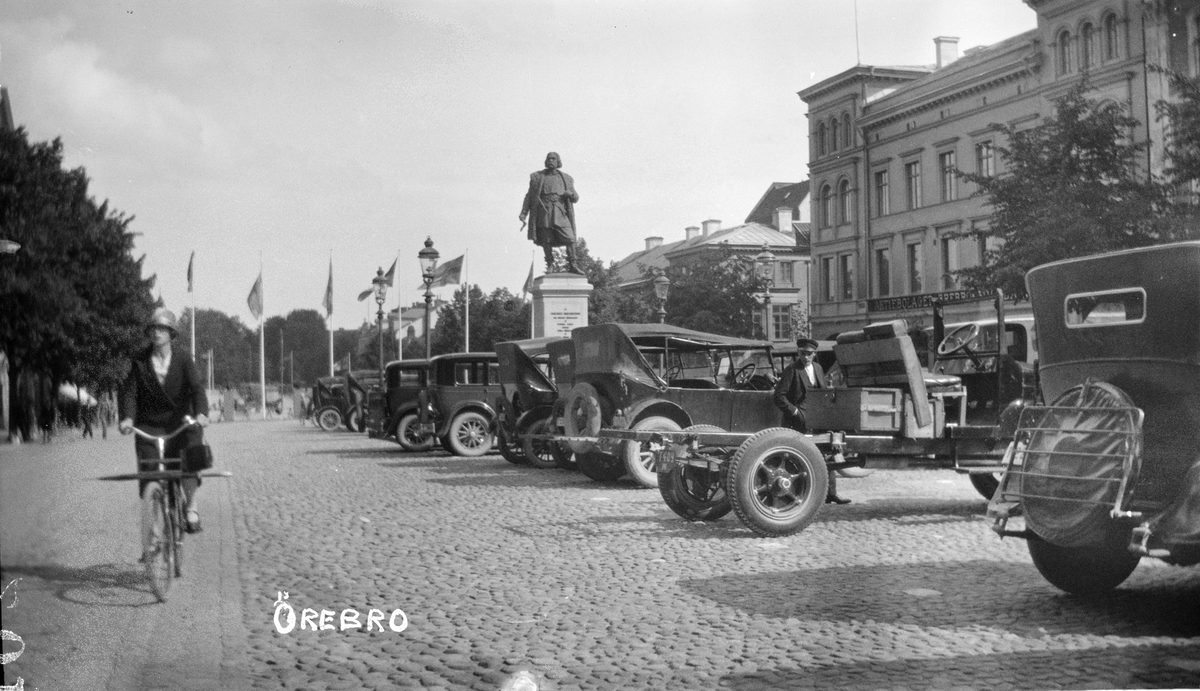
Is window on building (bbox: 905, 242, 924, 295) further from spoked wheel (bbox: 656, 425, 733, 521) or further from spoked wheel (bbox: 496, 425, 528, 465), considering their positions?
spoked wheel (bbox: 496, 425, 528, 465)

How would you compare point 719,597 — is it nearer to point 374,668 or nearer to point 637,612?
point 637,612

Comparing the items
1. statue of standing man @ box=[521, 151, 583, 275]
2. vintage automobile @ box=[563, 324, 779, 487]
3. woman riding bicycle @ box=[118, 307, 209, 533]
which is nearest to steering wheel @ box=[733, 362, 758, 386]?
vintage automobile @ box=[563, 324, 779, 487]

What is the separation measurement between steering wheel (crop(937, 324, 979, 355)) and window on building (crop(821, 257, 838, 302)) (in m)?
1.10

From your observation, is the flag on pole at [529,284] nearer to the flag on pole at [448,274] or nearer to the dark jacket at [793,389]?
the flag on pole at [448,274]

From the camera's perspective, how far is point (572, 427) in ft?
36.9

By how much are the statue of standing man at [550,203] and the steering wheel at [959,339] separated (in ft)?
12.7

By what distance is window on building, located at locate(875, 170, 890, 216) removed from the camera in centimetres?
791

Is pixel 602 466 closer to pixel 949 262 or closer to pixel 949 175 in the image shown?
pixel 949 262

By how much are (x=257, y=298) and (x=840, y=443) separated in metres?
4.40

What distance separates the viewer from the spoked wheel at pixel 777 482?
7.59m

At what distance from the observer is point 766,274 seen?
1097 cm

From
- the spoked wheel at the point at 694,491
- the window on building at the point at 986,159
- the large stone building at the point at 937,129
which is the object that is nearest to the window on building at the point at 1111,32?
the large stone building at the point at 937,129

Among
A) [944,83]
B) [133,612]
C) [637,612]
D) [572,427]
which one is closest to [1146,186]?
[944,83]

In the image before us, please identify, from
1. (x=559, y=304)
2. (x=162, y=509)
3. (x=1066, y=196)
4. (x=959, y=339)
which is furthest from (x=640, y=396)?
(x=162, y=509)
